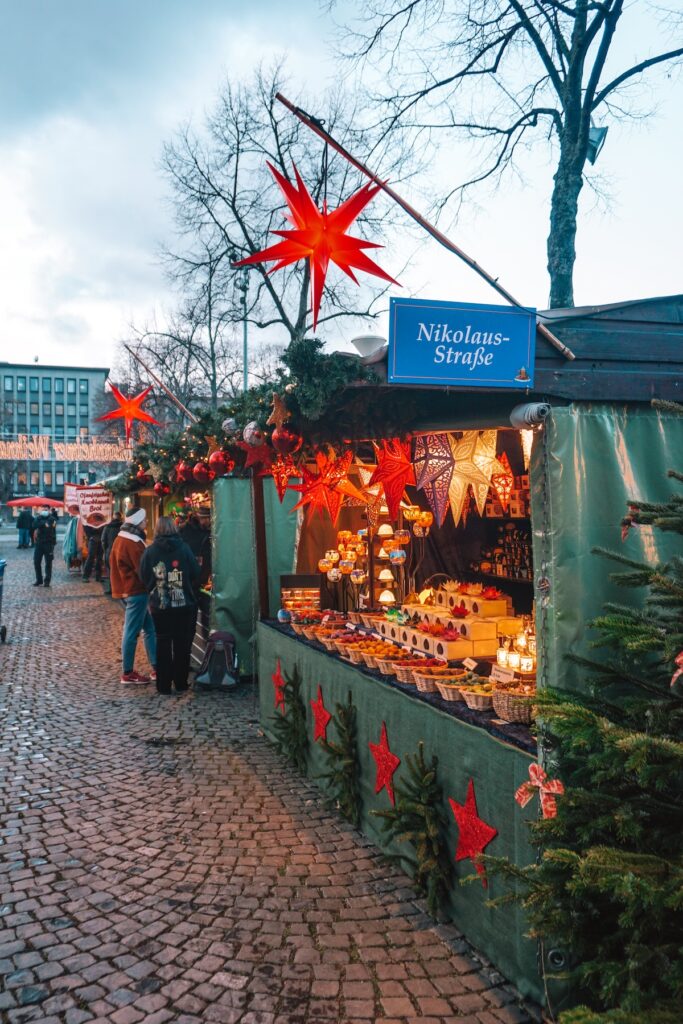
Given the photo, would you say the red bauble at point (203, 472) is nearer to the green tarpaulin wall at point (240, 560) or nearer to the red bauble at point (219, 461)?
the green tarpaulin wall at point (240, 560)

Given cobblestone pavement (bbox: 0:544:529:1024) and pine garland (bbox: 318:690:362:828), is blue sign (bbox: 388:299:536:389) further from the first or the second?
cobblestone pavement (bbox: 0:544:529:1024)

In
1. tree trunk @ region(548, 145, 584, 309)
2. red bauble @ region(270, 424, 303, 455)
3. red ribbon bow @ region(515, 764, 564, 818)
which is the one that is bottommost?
red ribbon bow @ region(515, 764, 564, 818)

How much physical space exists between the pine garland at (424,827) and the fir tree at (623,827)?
3.25 feet

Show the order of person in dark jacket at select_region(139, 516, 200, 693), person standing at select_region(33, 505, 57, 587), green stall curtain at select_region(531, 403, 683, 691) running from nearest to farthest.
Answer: green stall curtain at select_region(531, 403, 683, 691)
person in dark jacket at select_region(139, 516, 200, 693)
person standing at select_region(33, 505, 57, 587)

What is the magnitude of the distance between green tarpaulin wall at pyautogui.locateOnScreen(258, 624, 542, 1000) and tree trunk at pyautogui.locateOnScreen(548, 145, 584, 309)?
29.1ft

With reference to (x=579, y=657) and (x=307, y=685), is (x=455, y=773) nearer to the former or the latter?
(x=579, y=657)

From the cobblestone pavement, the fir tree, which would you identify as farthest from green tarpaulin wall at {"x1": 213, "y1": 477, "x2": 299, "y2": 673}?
the fir tree

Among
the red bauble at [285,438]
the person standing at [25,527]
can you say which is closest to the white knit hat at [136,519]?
the red bauble at [285,438]

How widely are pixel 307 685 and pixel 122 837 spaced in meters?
1.86

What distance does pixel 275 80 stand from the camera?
20.6m

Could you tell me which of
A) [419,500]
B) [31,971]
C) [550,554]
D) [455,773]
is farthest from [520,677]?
[419,500]

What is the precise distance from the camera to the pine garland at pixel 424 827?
383cm

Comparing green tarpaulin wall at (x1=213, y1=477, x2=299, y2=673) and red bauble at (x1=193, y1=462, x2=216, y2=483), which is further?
green tarpaulin wall at (x1=213, y1=477, x2=299, y2=673)

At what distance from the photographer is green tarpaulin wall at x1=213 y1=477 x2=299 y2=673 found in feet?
30.7
